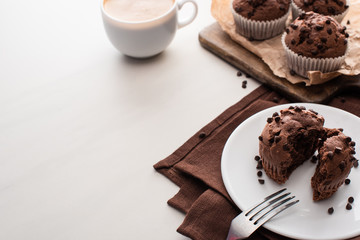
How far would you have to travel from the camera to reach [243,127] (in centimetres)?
196

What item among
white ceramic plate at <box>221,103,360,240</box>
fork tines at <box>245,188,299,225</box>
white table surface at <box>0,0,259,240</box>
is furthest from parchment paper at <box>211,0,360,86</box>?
fork tines at <box>245,188,299,225</box>

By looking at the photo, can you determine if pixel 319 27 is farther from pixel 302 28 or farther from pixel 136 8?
pixel 136 8

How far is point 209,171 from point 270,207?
1.02 ft

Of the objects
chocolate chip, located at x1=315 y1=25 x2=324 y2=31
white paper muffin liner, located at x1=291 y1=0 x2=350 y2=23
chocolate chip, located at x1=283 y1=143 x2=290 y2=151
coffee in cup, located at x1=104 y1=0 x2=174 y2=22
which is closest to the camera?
chocolate chip, located at x1=283 y1=143 x2=290 y2=151

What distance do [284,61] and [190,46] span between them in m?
0.55

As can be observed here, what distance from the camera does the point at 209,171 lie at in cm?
184

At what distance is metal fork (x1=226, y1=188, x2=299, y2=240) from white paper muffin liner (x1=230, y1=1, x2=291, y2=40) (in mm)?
1064

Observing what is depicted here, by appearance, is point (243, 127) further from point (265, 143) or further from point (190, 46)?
point (190, 46)

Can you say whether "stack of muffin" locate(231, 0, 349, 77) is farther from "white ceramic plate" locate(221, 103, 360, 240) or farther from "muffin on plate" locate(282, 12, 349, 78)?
"white ceramic plate" locate(221, 103, 360, 240)

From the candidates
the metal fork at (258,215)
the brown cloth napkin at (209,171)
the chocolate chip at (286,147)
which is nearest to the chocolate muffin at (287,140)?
the chocolate chip at (286,147)

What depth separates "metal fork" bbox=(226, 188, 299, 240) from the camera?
1.58 metres

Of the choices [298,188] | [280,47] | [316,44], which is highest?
[316,44]

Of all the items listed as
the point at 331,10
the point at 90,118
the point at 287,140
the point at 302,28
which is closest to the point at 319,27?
the point at 302,28

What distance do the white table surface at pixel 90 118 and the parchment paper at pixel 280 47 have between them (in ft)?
0.46
